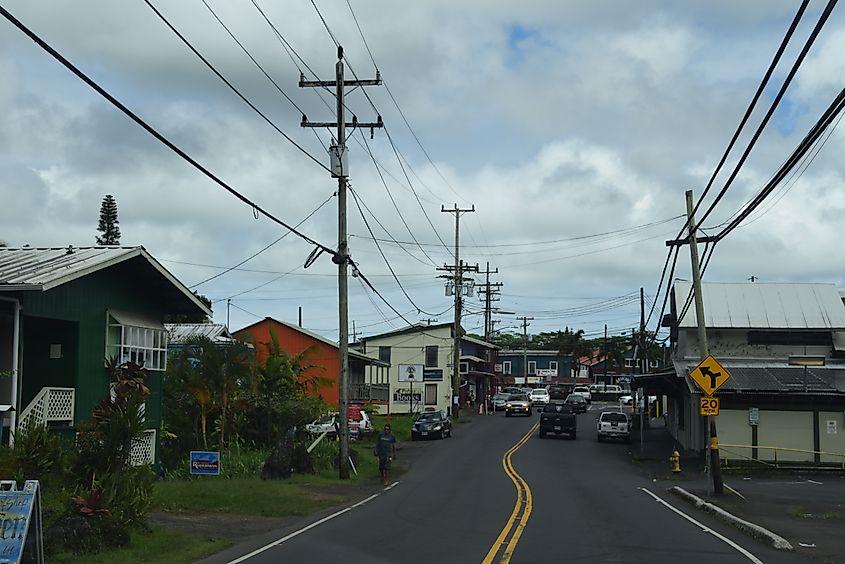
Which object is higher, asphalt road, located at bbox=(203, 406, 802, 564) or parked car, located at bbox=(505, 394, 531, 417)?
parked car, located at bbox=(505, 394, 531, 417)

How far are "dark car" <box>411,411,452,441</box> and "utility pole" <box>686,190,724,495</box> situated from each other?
25.2m

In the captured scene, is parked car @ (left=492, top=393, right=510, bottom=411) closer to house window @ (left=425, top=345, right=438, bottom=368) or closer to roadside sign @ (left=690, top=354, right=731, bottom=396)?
house window @ (left=425, top=345, right=438, bottom=368)

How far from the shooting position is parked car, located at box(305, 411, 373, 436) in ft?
124

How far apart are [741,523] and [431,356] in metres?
59.2

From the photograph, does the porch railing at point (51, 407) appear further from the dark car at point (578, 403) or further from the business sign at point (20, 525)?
the dark car at point (578, 403)

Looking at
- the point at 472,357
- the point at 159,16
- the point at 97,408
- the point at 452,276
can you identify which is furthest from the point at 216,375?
the point at 472,357

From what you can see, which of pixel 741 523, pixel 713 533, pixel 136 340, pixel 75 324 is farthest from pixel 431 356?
pixel 713 533

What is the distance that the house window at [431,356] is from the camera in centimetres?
7881

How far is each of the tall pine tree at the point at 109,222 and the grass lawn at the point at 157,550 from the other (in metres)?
63.2

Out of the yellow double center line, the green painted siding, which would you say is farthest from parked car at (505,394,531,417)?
the green painted siding

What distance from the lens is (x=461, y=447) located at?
48.2 m

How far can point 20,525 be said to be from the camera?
1295cm

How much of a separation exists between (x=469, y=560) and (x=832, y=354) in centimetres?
3569

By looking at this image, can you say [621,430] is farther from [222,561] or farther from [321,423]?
[222,561]
